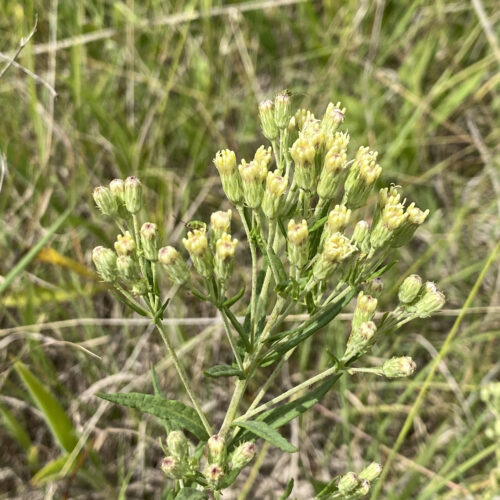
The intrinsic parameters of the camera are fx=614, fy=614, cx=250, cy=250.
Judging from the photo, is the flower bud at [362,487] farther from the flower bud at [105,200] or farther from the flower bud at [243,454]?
the flower bud at [105,200]

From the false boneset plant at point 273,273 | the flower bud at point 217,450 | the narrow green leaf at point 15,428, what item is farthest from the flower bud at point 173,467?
the narrow green leaf at point 15,428

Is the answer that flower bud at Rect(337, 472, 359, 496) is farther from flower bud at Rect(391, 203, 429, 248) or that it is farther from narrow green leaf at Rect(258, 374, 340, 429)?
flower bud at Rect(391, 203, 429, 248)

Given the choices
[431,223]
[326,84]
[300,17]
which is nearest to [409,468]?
[431,223]

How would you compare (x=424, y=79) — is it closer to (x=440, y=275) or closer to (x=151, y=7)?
(x=440, y=275)

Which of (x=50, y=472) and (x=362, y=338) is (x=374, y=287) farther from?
(x=50, y=472)

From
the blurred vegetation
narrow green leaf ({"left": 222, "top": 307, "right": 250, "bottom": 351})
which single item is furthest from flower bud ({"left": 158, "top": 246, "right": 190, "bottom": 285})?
the blurred vegetation
